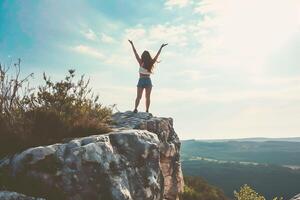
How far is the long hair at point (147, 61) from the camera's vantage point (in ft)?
44.7

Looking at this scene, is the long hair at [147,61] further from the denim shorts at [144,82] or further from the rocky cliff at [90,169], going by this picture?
the rocky cliff at [90,169]

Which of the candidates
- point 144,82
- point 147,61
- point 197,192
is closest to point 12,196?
point 144,82

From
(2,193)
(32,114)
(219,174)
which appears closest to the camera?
(2,193)

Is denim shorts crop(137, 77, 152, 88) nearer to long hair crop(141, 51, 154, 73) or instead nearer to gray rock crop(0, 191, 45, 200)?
long hair crop(141, 51, 154, 73)

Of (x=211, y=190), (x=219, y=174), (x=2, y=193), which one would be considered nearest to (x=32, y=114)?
(x=2, y=193)

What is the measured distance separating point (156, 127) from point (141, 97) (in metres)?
1.33

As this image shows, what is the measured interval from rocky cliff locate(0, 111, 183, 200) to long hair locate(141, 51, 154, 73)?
13.2 feet

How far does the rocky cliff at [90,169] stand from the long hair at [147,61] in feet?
13.2

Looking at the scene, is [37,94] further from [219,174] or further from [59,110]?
[219,174]

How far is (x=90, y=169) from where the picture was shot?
27.6 feet

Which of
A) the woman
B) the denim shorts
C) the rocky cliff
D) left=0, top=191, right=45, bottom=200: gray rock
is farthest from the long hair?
left=0, top=191, right=45, bottom=200: gray rock

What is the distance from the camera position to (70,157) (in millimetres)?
8422

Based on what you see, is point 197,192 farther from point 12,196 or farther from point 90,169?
point 12,196

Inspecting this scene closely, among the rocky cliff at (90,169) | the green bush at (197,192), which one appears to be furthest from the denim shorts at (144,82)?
the green bush at (197,192)
